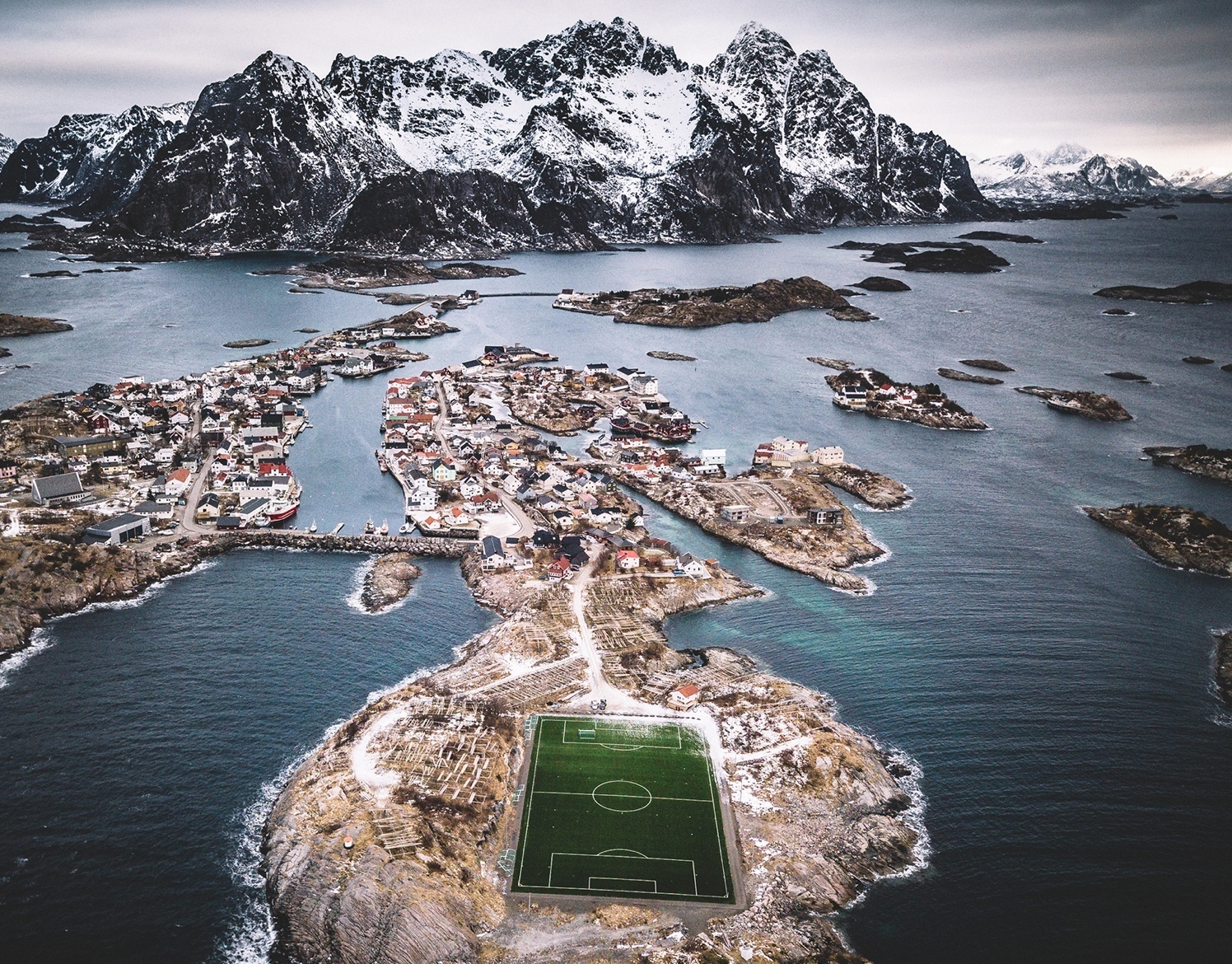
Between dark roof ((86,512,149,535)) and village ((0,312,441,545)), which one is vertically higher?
village ((0,312,441,545))

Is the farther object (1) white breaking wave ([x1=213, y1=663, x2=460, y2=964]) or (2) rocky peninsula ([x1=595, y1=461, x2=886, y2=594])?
(2) rocky peninsula ([x1=595, y1=461, x2=886, y2=594])

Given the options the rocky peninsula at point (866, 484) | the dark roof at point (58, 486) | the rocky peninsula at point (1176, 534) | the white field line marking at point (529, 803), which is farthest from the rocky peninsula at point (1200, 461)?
the dark roof at point (58, 486)

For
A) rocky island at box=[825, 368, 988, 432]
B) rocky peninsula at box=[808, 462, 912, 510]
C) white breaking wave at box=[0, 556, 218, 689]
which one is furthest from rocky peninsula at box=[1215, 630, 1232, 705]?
white breaking wave at box=[0, 556, 218, 689]

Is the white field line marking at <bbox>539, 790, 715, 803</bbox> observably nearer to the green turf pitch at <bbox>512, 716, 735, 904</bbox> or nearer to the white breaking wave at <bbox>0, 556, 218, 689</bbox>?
the green turf pitch at <bbox>512, 716, 735, 904</bbox>

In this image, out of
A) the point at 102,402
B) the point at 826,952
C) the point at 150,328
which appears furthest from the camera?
the point at 150,328

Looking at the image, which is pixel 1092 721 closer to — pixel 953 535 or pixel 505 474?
pixel 953 535

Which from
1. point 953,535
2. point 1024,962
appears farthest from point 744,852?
point 953,535
